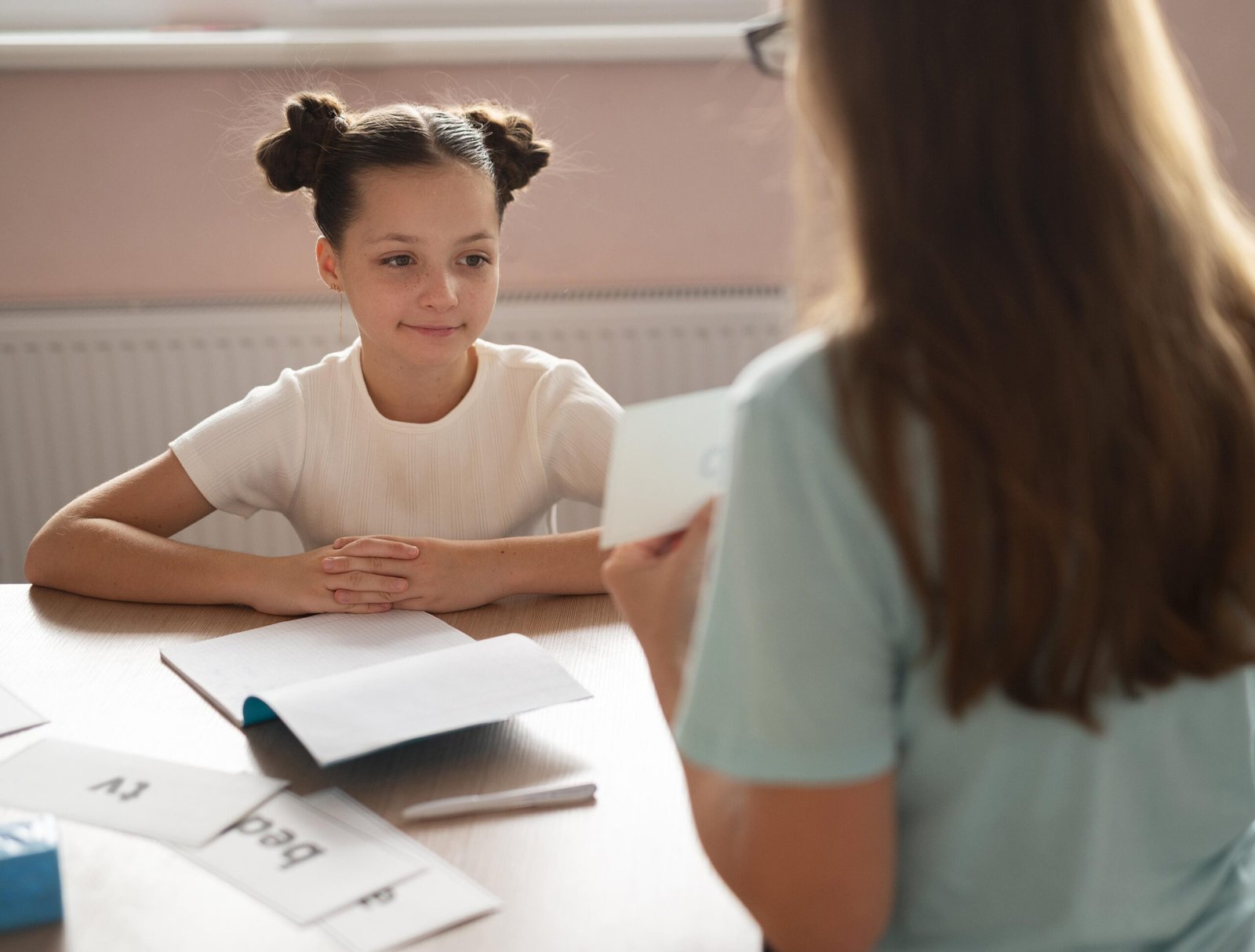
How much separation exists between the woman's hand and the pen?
0.46ft

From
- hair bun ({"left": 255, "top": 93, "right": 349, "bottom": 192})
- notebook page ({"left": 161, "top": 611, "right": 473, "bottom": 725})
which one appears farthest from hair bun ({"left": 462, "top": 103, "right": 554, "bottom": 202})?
notebook page ({"left": 161, "top": 611, "right": 473, "bottom": 725})

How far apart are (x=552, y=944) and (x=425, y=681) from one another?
321 mm

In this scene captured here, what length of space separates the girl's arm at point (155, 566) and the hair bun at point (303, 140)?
418mm

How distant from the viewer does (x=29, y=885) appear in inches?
28.5

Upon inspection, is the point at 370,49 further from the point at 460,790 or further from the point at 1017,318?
the point at 1017,318

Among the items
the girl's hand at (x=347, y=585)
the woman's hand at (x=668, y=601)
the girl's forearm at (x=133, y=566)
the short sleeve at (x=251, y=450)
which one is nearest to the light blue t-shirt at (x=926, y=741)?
the woman's hand at (x=668, y=601)

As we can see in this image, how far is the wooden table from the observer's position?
0.72 meters

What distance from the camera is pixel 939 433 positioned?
550mm

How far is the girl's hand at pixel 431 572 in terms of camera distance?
1.22 meters

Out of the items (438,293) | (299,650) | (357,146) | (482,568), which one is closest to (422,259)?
(438,293)

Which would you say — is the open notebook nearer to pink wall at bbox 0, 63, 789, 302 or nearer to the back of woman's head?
the back of woman's head

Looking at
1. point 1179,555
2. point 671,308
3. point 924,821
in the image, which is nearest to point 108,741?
point 924,821

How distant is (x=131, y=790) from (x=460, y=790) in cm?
23

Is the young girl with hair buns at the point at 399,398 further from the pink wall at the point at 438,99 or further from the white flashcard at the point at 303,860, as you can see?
the pink wall at the point at 438,99
